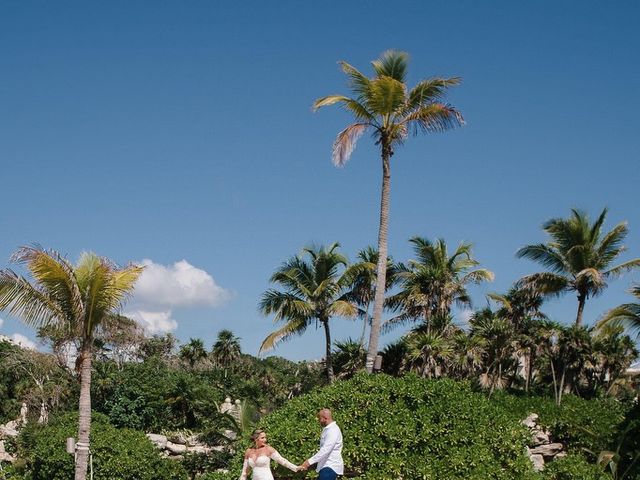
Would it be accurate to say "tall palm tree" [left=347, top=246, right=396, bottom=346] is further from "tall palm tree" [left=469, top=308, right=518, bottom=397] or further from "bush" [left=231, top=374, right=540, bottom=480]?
"bush" [left=231, top=374, right=540, bottom=480]

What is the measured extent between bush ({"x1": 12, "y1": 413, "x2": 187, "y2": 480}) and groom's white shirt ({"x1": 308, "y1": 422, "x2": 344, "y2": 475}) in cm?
1221

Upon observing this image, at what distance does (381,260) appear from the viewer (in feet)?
67.0

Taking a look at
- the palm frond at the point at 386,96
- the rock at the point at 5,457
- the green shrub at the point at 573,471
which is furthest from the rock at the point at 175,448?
the green shrub at the point at 573,471

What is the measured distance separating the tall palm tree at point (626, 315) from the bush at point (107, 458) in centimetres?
1356

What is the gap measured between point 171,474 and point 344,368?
8.48 metres

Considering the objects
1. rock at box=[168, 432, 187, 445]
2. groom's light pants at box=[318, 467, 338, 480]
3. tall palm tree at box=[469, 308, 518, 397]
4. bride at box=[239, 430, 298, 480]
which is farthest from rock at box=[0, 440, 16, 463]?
groom's light pants at box=[318, 467, 338, 480]

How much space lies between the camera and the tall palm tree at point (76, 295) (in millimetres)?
17562

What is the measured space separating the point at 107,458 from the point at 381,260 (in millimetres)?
8759

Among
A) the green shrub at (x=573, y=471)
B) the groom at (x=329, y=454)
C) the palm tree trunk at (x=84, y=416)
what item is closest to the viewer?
the groom at (x=329, y=454)

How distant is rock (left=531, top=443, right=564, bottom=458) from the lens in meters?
18.9

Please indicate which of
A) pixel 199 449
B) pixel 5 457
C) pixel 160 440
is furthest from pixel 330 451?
pixel 5 457

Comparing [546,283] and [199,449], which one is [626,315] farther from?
[199,449]

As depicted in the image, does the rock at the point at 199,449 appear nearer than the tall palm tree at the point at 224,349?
Yes

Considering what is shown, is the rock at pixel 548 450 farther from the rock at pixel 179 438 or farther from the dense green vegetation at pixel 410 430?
the rock at pixel 179 438
